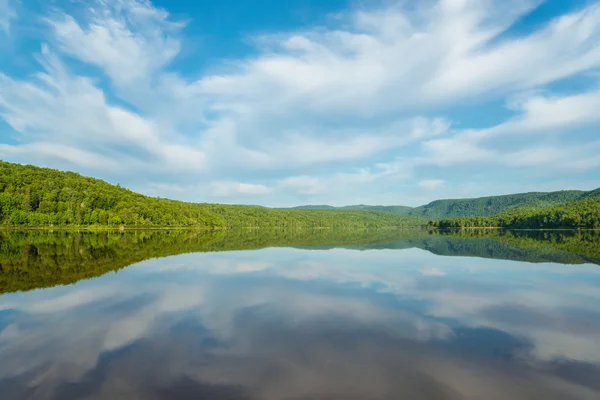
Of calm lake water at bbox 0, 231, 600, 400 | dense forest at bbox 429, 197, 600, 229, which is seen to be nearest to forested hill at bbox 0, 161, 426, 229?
calm lake water at bbox 0, 231, 600, 400

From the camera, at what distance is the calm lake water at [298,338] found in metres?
6.53

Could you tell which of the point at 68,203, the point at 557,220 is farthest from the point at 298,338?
the point at 557,220

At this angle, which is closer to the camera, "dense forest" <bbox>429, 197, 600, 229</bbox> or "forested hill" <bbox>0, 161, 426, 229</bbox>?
"forested hill" <bbox>0, 161, 426, 229</bbox>

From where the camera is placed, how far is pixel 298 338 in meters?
9.23

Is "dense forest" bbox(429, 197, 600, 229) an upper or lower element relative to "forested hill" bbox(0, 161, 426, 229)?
lower

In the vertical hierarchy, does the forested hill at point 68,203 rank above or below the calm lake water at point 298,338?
above

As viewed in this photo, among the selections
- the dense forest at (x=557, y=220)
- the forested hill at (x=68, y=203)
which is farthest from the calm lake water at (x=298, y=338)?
the dense forest at (x=557, y=220)

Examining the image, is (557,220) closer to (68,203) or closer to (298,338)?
(298,338)

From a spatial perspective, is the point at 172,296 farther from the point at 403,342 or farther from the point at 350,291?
the point at 403,342

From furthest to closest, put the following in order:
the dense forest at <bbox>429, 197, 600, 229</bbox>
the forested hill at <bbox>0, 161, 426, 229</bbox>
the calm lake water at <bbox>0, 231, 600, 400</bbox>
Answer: the dense forest at <bbox>429, 197, 600, 229</bbox> < the forested hill at <bbox>0, 161, 426, 229</bbox> < the calm lake water at <bbox>0, 231, 600, 400</bbox>

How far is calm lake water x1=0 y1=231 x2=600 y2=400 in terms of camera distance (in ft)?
21.4

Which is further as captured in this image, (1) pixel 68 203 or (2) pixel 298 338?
(1) pixel 68 203

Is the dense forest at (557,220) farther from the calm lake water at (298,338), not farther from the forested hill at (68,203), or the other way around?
the forested hill at (68,203)

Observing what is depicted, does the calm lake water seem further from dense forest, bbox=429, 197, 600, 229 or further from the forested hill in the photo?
dense forest, bbox=429, 197, 600, 229
